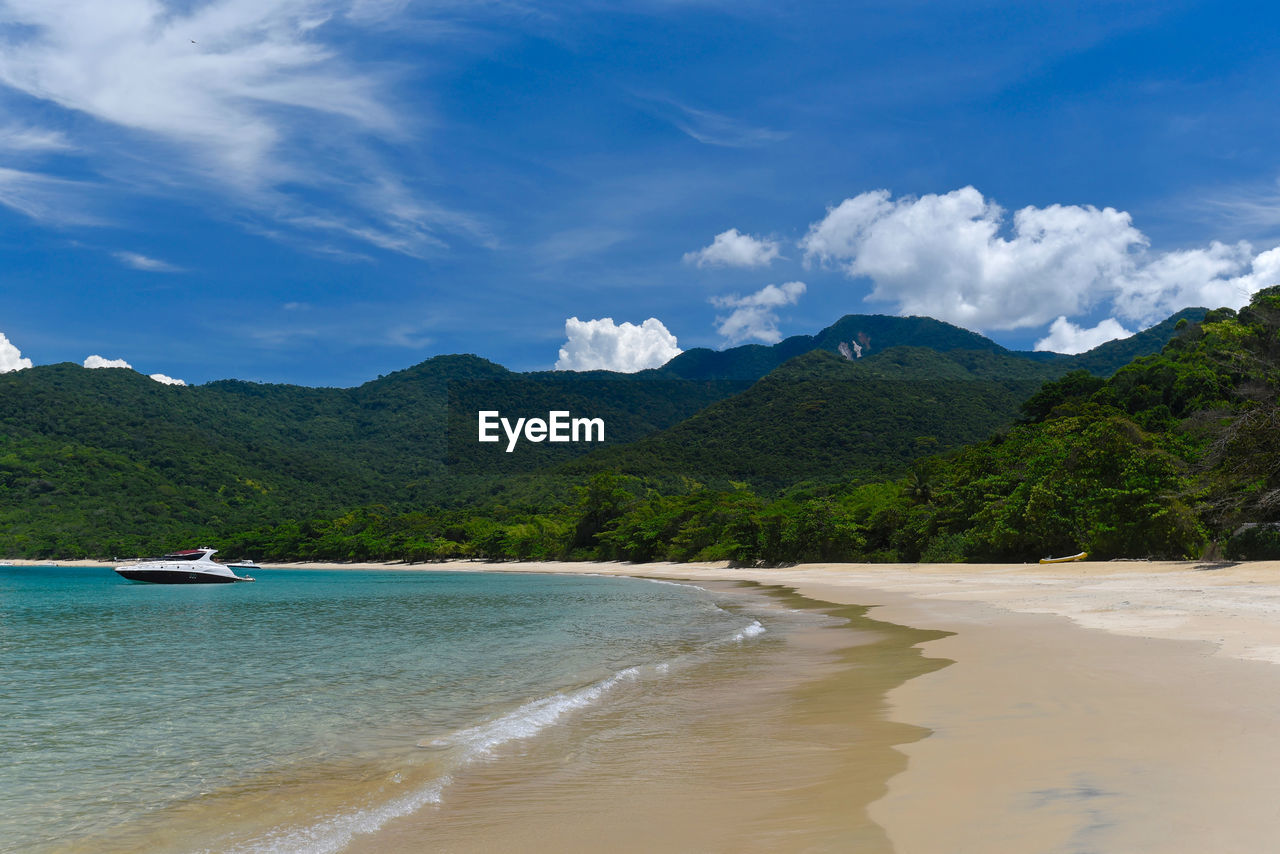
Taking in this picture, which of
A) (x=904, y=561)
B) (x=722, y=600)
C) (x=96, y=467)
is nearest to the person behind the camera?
(x=722, y=600)

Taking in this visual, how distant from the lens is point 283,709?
9.95 meters

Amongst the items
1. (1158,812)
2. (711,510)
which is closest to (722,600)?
(1158,812)

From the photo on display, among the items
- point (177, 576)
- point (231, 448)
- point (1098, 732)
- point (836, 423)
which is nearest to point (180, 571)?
point (177, 576)

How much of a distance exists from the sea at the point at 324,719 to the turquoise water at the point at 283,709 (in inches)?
1.3

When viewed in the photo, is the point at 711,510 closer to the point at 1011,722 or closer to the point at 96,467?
the point at 1011,722

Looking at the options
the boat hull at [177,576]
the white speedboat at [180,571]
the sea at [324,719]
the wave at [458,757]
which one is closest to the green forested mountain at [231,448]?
the boat hull at [177,576]

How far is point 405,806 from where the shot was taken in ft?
19.1

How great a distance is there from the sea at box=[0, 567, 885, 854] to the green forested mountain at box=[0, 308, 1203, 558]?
49977mm

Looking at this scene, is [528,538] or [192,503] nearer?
[528,538]

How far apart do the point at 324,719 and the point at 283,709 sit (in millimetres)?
1048

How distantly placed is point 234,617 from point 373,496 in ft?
414

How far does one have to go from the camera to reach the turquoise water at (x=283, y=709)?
594 centimetres

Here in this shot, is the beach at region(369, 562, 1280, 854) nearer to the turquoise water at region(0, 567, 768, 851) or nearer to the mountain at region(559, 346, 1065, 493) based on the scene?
the turquoise water at region(0, 567, 768, 851)

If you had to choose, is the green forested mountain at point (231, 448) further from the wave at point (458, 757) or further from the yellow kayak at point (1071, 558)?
the wave at point (458, 757)
